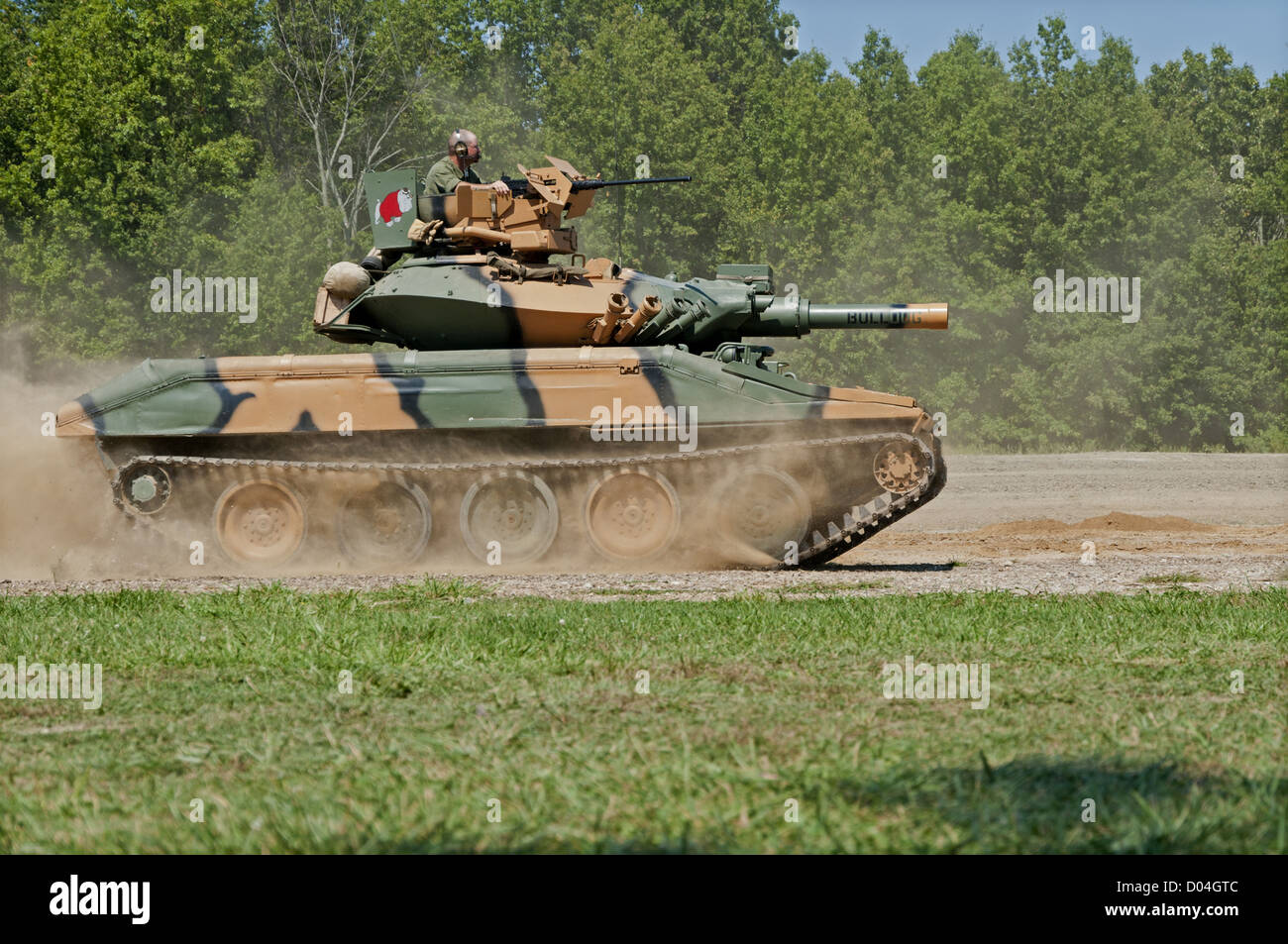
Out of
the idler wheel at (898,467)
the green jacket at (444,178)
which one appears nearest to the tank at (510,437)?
the idler wheel at (898,467)

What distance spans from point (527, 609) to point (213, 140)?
36.0 meters

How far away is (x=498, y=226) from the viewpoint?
1499 centimetres

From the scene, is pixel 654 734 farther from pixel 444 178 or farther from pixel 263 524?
pixel 444 178

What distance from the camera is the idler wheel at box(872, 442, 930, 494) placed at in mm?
13453

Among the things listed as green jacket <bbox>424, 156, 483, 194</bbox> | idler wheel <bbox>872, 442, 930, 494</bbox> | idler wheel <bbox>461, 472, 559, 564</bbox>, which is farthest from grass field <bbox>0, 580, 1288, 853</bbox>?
green jacket <bbox>424, 156, 483, 194</bbox>

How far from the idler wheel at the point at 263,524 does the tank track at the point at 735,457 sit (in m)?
0.37

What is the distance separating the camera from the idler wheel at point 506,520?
14.2m

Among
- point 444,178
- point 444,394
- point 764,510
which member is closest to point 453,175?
point 444,178

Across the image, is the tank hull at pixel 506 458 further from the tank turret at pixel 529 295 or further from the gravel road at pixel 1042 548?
the tank turret at pixel 529 295

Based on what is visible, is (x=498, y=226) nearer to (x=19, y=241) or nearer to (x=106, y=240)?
(x=106, y=240)

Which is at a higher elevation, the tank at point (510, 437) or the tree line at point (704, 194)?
the tree line at point (704, 194)

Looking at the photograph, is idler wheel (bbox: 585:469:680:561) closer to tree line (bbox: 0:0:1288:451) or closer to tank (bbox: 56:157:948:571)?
tank (bbox: 56:157:948:571)

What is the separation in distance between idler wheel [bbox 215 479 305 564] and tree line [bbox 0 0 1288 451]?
867 inches
